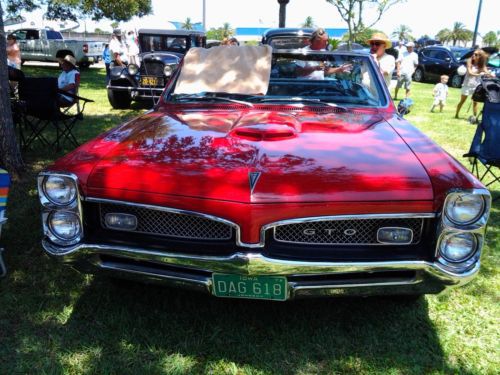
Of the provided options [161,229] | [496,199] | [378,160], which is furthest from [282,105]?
[496,199]

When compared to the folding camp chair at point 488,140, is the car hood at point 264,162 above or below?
above

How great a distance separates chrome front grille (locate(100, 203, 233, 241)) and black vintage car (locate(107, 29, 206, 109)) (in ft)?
21.7

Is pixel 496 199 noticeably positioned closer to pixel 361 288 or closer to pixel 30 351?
pixel 361 288

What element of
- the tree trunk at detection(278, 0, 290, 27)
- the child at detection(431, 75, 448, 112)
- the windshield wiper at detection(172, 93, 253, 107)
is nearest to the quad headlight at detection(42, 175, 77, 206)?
the windshield wiper at detection(172, 93, 253, 107)

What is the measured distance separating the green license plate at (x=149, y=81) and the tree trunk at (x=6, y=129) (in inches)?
176

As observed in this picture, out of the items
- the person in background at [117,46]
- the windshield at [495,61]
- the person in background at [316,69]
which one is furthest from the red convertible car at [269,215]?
the windshield at [495,61]

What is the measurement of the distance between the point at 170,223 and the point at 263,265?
52 cm

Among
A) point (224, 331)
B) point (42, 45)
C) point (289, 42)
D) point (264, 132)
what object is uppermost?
point (289, 42)

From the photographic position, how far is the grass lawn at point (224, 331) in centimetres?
238

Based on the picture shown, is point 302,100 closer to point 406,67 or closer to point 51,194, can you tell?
point 51,194

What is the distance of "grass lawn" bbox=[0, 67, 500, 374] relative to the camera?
93.5 inches

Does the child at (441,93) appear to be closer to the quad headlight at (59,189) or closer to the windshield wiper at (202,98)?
the windshield wiper at (202,98)

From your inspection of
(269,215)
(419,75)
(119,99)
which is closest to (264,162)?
(269,215)

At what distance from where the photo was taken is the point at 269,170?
2.19 metres
